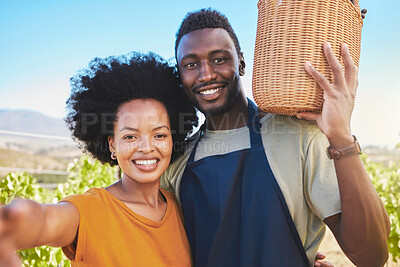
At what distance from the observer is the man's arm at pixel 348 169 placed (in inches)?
58.6

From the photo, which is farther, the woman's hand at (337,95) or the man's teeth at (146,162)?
the man's teeth at (146,162)

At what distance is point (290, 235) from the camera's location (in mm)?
1791

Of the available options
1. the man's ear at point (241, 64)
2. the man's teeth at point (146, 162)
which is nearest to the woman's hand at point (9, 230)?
the man's teeth at point (146, 162)

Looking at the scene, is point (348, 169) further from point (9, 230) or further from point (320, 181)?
point (9, 230)

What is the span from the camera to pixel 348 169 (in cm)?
150

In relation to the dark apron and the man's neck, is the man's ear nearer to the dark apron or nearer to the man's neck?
the man's neck

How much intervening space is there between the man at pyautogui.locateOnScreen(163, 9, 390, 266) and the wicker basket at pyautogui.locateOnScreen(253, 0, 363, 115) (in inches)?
2.0

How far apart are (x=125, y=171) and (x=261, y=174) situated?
71 centimetres

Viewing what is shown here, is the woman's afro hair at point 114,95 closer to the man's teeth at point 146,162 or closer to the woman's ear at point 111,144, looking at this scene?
the woman's ear at point 111,144

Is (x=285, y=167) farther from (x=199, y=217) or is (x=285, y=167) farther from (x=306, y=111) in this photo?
(x=199, y=217)

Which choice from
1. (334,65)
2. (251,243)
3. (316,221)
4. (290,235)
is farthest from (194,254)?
(334,65)

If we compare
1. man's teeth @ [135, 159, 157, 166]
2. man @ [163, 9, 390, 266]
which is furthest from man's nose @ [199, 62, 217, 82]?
man's teeth @ [135, 159, 157, 166]

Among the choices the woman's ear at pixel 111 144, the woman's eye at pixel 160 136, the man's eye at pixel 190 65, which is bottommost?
the woman's ear at pixel 111 144

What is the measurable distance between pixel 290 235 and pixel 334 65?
825mm
